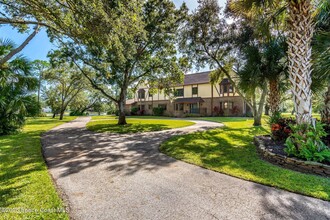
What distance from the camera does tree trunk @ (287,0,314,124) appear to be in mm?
5129

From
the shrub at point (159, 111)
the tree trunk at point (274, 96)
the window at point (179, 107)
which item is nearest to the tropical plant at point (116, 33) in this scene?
the tree trunk at point (274, 96)

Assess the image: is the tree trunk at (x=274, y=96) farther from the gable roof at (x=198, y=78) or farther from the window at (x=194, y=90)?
the window at (x=194, y=90)

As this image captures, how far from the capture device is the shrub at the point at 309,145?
464 centimetres

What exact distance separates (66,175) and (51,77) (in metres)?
28.3

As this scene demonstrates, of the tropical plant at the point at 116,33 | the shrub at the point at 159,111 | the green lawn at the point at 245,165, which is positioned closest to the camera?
the green lawn at the point at 245,165

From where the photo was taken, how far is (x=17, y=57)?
748 cm

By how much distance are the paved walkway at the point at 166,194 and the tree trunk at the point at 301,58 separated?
2822 mm

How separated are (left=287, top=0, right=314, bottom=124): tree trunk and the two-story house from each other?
810 inches

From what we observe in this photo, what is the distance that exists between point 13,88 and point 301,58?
11629mm

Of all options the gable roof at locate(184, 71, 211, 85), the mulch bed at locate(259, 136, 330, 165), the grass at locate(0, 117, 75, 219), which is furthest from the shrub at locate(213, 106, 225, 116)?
the grass at locate(0, 117, 75, 219)

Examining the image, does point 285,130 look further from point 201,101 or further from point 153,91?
point 201,101

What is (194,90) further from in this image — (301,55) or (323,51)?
(301,55)

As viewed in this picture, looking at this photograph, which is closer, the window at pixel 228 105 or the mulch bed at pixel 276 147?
the mulch bed at pixel 276 147

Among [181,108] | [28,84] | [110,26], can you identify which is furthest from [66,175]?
[181,108]
